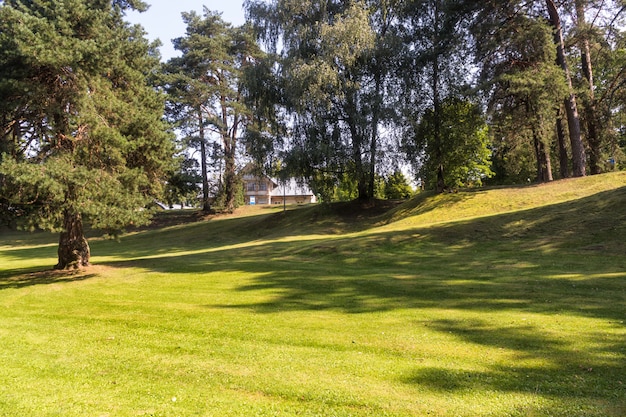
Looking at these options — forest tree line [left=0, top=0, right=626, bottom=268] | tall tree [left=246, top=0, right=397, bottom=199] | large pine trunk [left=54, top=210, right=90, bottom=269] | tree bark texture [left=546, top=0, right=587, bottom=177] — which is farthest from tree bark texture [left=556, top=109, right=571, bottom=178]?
large pine trunk [left=54, top=210, right=90, bottom=269]

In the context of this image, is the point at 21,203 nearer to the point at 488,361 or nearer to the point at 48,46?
the point at 48,46

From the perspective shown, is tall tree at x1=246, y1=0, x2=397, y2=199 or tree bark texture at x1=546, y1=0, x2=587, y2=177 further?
tall tree at x1=246, y1=0, x2=397, y2=199

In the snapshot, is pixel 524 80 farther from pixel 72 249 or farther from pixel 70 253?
pixel 70 253

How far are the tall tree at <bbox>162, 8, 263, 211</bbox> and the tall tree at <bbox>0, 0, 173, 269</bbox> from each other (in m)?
26.2

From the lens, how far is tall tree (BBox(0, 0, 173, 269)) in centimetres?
1212

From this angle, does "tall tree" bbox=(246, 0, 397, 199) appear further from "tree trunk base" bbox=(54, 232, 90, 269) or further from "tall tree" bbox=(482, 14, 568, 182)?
"tree trunk base" bbox=(54, 232, 90, 269)

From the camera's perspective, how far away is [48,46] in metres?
12.2

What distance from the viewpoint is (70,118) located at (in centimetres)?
1305

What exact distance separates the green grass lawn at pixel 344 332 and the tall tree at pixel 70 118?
2.66m

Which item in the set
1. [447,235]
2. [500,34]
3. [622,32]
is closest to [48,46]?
[447,235]

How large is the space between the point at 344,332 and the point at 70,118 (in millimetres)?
10964

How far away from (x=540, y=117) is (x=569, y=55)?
7344mm

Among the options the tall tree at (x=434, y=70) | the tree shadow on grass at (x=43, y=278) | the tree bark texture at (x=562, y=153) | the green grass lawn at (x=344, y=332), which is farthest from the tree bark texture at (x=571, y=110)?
the tree shadow on grass at (x=43, y=278)

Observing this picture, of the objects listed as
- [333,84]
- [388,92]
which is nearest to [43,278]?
[333,84]
